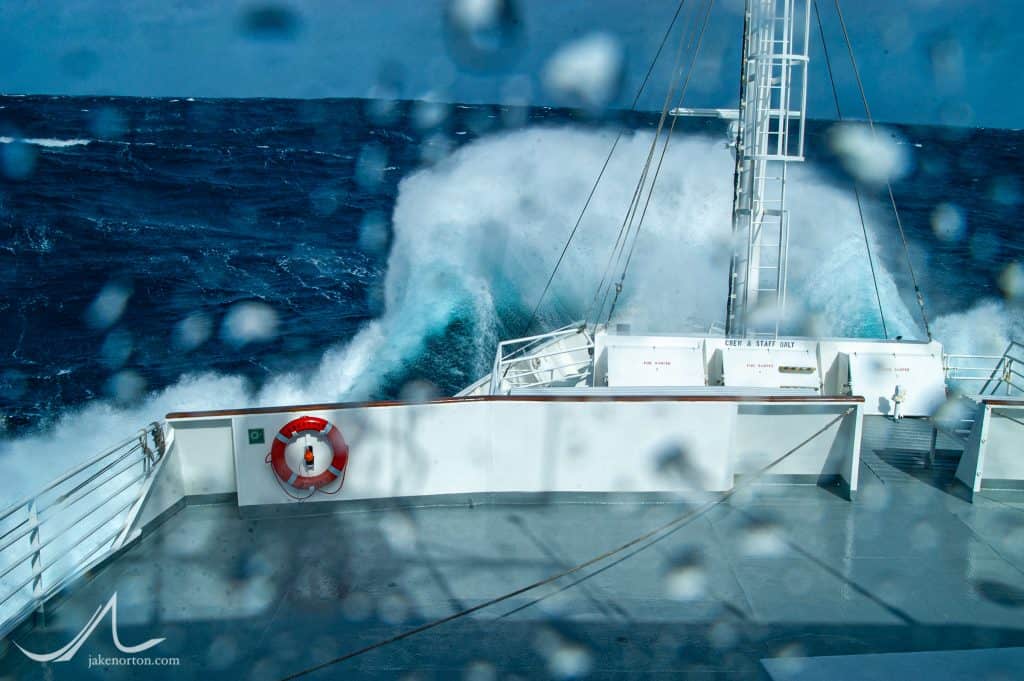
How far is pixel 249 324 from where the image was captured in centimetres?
1941

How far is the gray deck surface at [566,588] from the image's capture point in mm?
3842

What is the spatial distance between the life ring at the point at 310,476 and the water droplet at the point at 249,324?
13685 mm

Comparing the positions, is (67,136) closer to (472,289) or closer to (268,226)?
(268,226)

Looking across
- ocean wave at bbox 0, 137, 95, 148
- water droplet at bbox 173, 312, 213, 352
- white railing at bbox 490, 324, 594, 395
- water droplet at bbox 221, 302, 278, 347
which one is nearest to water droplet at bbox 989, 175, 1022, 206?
water droplet at bbox 221, 302, 278, 347

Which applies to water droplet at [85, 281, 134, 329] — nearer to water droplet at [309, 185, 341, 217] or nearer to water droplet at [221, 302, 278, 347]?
water droplet at [221, 302, 278, 347]

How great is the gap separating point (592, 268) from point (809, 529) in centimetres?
1685

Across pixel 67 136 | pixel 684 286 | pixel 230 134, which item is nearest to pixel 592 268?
pixel 684 286

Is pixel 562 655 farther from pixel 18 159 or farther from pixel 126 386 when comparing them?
pixel 18 159

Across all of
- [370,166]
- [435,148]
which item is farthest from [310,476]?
[435,148]

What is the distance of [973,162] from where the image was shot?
50312mm

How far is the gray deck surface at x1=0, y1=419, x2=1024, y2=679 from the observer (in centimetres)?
384

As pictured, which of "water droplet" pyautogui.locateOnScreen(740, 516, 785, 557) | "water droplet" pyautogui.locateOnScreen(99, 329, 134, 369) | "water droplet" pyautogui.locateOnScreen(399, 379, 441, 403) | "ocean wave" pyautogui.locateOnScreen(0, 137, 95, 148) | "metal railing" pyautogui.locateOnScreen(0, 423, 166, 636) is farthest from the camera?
"ocean wave" pyautogui.locateOnScreen(0, 137, 95, 148)

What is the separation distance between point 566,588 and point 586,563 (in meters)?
0.29

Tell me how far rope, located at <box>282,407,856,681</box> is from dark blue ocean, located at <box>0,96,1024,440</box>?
1045 centimetres
